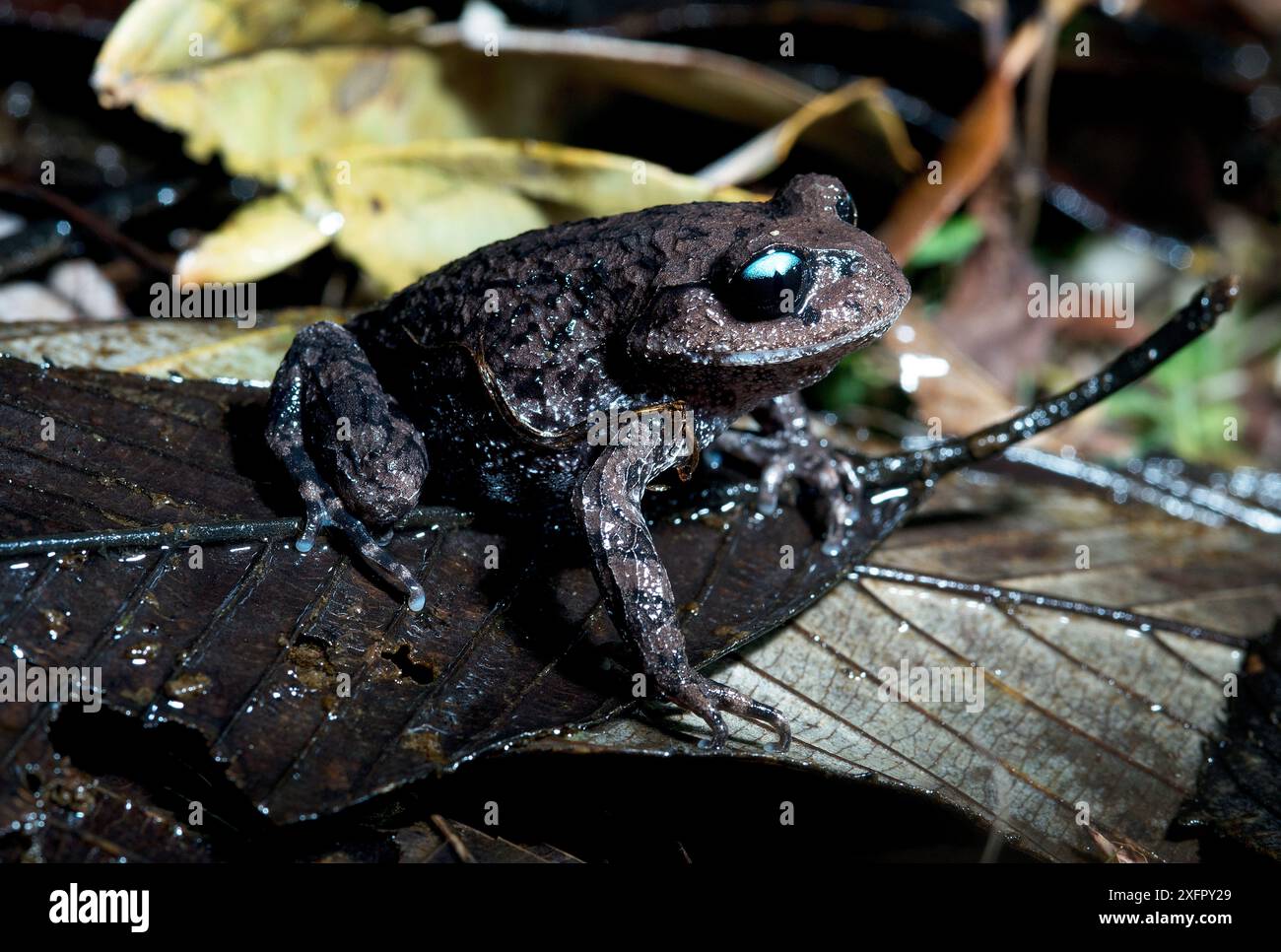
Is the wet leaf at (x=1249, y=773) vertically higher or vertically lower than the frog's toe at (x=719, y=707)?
lower

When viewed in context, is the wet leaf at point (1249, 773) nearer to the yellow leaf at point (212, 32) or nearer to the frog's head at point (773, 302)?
the frog's head at point (773, 302)

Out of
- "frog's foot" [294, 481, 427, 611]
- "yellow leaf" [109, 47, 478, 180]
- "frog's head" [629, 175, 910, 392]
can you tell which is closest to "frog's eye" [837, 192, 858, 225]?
"frog's head" [629, 175, 910, 392]

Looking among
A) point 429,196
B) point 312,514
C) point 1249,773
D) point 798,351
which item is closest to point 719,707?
point 798,351

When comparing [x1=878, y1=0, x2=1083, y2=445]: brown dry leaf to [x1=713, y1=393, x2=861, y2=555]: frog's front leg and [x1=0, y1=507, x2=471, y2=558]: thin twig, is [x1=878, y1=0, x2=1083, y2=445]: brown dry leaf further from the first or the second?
[x1=0, y1=507, x2=471, y2=558]: thin twig

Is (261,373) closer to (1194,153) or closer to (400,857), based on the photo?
(400,857)

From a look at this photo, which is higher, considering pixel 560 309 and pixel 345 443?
pixel 560 309

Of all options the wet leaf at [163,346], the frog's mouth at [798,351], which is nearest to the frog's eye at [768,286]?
the frog's mouth at [798,351]

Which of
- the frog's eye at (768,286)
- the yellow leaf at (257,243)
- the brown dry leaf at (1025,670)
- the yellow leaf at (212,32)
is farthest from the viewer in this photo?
the yellow leaf at (257,243)

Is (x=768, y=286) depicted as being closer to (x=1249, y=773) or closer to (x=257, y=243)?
(x=1249, y=773)
